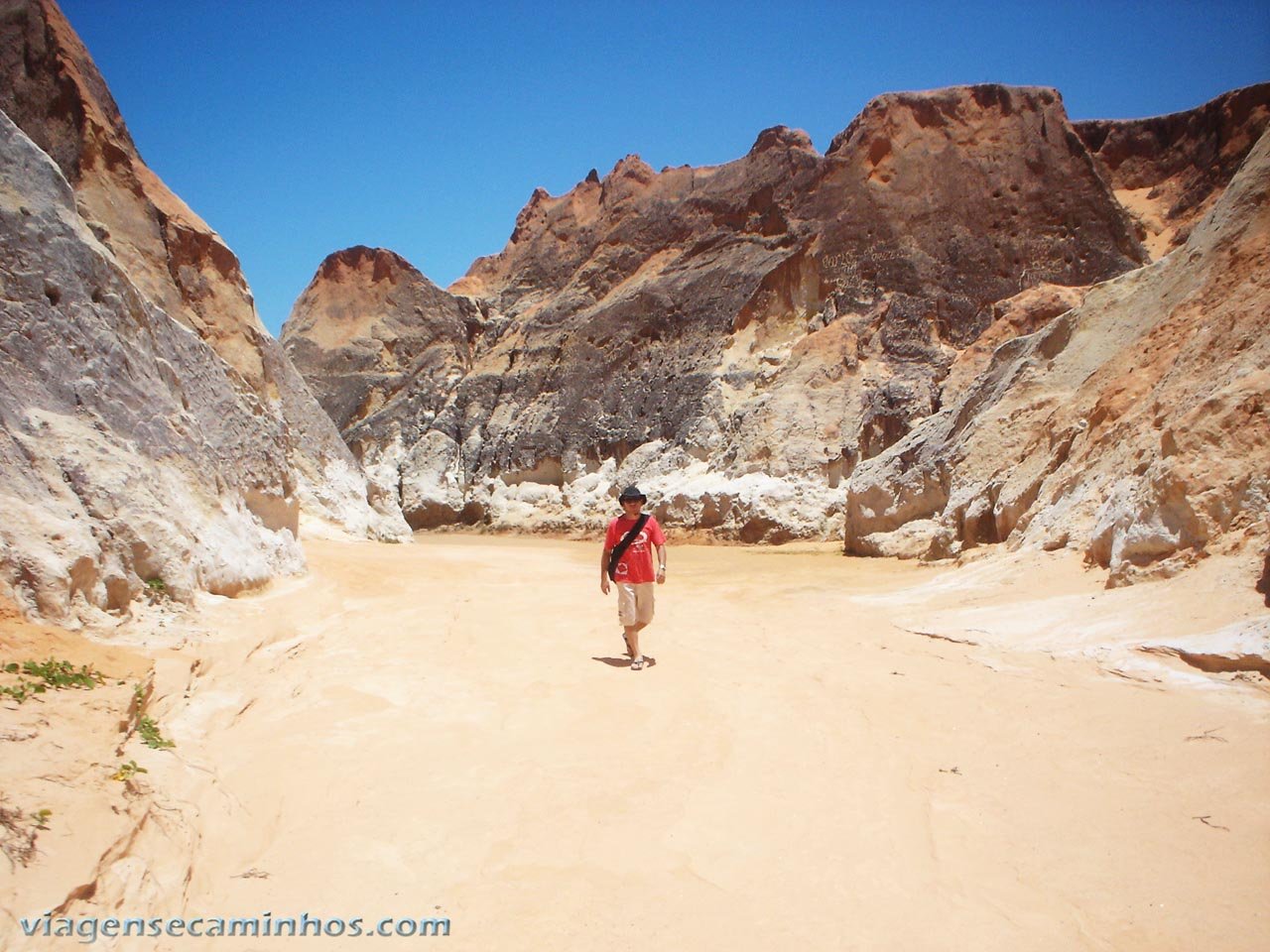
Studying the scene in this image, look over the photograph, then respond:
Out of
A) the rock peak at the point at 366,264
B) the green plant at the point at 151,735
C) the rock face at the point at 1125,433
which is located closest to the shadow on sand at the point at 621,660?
the green plant at the point at 151,735

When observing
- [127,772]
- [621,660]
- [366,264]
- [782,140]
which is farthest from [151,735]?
[366,264]

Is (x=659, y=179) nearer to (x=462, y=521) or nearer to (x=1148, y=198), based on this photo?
(x=462, y=521)

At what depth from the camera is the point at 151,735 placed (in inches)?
119

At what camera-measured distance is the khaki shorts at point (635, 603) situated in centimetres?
514

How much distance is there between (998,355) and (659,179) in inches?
822

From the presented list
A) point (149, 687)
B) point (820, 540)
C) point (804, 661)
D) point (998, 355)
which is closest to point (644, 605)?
point (804, 661)

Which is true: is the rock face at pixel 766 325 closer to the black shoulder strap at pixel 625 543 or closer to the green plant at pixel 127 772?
the black shoulder strap at pixel 625 543

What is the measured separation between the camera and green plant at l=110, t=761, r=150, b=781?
2.51 m

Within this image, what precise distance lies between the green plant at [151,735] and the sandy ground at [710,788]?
0.19ft

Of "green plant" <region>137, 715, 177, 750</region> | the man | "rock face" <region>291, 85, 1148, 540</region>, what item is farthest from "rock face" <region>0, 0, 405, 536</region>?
"rock face" <region>291, 85, 1148, 540</region>

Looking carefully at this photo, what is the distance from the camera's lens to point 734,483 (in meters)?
19.1

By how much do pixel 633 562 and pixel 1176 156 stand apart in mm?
33724

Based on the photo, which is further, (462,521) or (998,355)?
(462,521)

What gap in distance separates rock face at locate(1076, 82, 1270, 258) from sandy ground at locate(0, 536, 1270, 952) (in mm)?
24963
